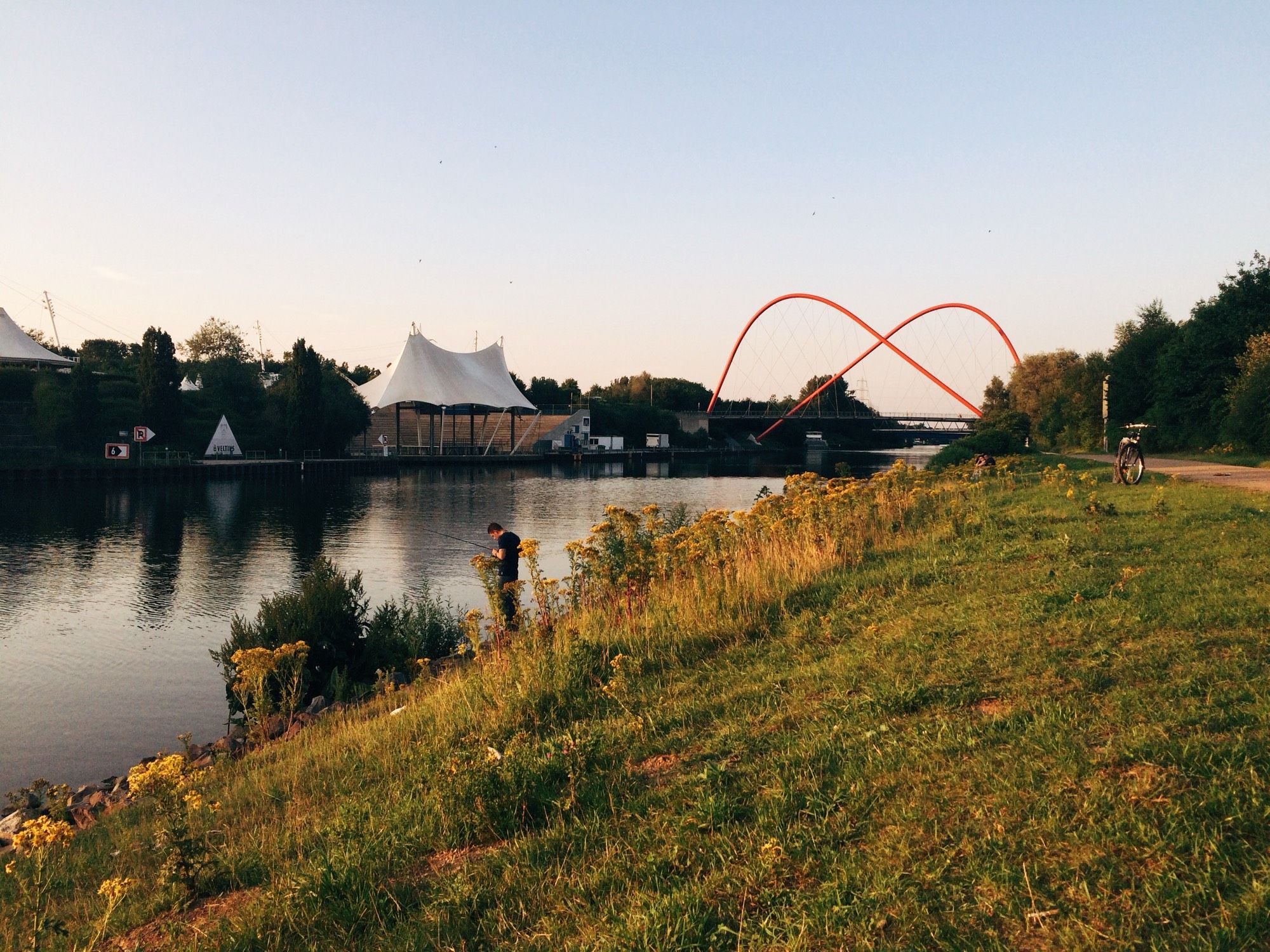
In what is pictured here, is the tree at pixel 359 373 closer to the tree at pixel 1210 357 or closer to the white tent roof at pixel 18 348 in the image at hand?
the white tent roof at pixel 18 348

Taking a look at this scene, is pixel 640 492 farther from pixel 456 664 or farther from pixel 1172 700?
pixel 1172 700

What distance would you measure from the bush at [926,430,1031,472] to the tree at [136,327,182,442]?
52.5m

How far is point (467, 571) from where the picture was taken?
2281 cm

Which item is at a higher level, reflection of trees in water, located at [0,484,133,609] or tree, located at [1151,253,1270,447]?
tree, located at [1151,253,1270,447]

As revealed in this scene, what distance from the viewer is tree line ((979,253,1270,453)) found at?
28.6 m

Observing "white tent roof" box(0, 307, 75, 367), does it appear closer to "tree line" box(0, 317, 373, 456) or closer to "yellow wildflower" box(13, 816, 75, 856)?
"tree line" box(0, 317, 373, 456)

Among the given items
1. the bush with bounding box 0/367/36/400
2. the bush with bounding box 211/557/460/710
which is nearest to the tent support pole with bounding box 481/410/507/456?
the bush with bounding box 0/367/36/400

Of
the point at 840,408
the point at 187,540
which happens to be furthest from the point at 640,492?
the point at 840,408

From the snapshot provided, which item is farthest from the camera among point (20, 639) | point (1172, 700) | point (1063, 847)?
point (20, 639)

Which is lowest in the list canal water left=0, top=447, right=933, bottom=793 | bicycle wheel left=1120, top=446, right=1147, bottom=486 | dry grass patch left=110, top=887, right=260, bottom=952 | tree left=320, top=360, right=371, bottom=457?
canal water left=0, top=447, right=933, bottom=793

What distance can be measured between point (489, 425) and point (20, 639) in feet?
312

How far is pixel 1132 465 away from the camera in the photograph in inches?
619

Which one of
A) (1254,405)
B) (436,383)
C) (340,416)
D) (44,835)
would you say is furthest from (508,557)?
(436,383)

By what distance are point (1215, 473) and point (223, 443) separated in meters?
67.6
